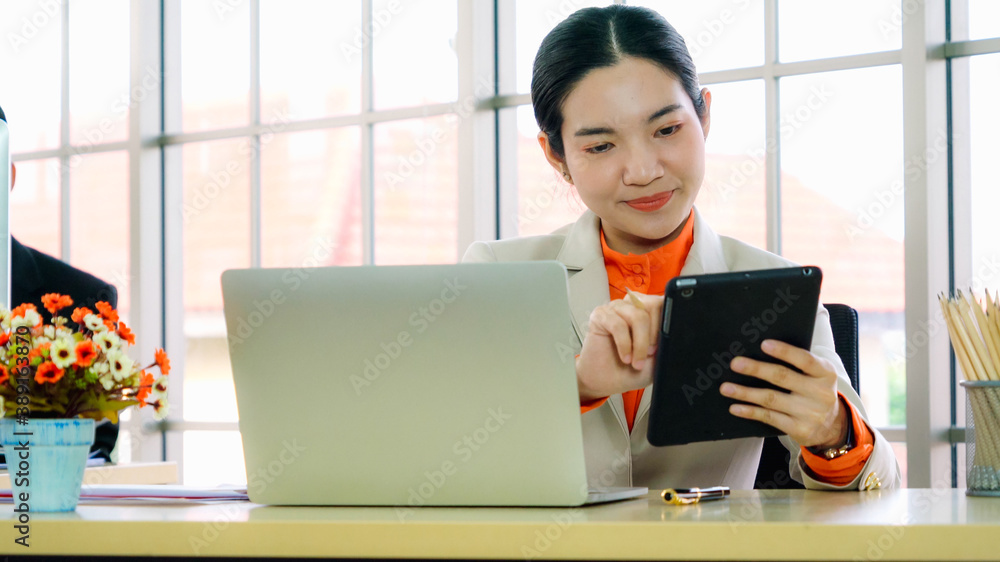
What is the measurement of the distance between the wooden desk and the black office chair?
116 cm

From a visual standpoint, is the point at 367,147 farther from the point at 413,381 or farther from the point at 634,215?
the point at 413,381

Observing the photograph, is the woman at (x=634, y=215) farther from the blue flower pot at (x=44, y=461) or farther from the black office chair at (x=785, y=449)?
the blue flower pot at (x=44, y=461)

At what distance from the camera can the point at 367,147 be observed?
163 inches

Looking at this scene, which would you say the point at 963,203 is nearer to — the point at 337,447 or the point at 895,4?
the point at 895,4

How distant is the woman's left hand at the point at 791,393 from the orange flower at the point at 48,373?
0.72 meters

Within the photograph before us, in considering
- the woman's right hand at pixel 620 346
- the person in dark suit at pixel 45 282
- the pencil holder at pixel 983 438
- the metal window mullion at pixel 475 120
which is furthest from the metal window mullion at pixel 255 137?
the pencil holder at pixel 983 438

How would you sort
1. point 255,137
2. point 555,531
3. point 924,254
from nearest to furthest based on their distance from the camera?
point 555,531
point 924,254
point 255,137

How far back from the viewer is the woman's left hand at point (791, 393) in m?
1.08

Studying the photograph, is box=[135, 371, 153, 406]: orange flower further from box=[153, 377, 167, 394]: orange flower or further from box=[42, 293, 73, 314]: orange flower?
box=[42, 293, 73, 314]: orange flower

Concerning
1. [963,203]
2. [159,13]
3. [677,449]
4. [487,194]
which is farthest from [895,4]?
[159,13]

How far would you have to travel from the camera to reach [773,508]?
0.96m

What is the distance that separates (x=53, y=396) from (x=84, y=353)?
0.06 meters

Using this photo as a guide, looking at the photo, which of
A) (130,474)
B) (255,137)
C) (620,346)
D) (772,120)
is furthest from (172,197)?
(620,346)

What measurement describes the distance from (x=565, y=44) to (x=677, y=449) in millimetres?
677
